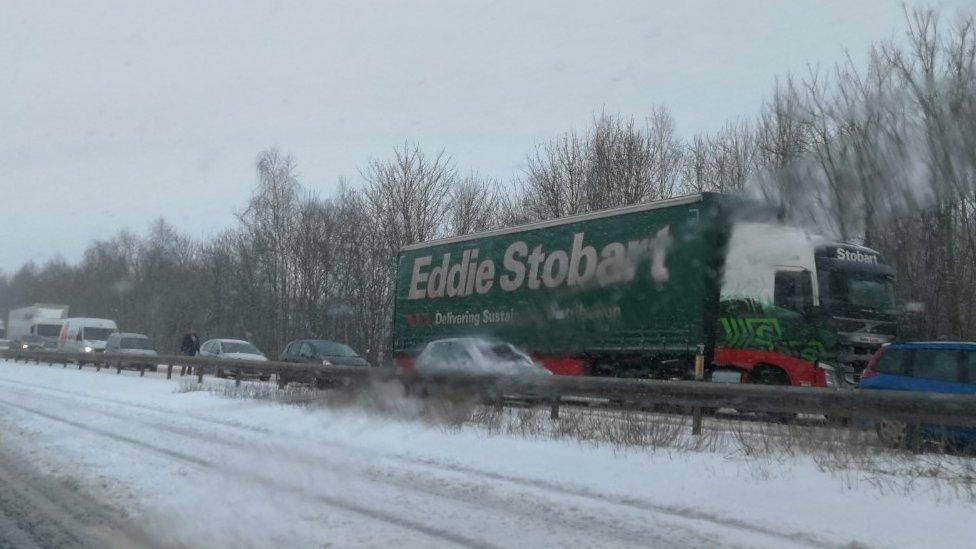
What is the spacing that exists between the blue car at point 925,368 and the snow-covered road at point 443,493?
4327 millimetres

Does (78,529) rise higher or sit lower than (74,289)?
lower

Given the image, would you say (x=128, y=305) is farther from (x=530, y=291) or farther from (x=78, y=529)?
(x=78, y=529)

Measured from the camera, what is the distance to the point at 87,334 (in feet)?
151

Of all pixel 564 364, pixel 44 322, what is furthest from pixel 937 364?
pixel 44 322

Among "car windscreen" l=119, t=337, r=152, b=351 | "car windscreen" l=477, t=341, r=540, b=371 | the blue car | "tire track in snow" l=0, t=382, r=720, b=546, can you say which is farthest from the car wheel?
"car windscreen" l=119, t=337, r=152, b=351

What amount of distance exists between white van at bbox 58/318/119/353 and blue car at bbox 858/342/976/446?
39.0 meters

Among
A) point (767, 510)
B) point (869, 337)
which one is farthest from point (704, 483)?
point (869, 337)

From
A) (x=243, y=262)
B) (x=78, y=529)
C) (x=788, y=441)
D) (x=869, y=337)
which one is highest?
(x=243, y=262)

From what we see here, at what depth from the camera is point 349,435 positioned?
13.3 meters

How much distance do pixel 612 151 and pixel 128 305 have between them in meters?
63.8

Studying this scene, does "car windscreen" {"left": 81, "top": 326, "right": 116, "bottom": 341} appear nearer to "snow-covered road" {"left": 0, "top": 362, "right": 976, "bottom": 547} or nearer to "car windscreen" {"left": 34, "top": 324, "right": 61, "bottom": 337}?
"car windscreen" {"left": 34, "top": 324, "right": 61, "bottom": 337}

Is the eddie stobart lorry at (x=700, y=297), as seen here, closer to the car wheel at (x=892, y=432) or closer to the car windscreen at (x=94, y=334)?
the car wheel at (x=892, y=432)

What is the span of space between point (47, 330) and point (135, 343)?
24774 mm

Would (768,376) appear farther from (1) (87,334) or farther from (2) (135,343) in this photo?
(1) (87,334)
